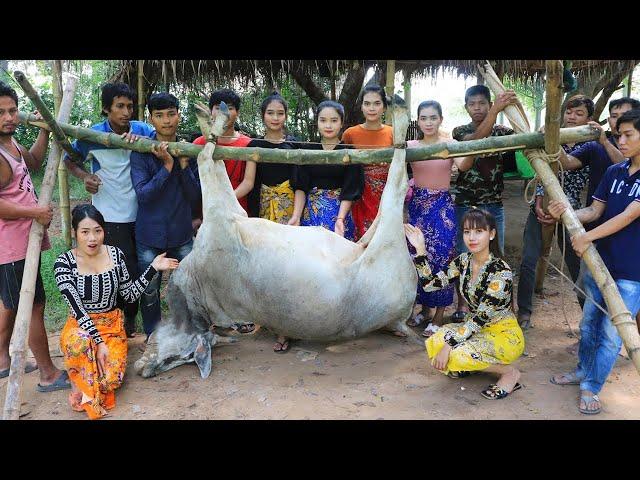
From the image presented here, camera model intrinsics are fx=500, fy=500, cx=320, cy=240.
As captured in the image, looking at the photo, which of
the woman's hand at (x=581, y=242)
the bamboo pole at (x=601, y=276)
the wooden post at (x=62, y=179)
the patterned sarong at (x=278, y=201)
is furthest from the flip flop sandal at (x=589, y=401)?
the wooden post at (x=62, y=179)

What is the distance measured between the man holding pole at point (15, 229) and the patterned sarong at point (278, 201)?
1774mm

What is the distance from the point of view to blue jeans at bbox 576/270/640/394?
3438 mm

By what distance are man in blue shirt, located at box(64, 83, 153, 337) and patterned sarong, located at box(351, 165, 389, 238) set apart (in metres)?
2.01

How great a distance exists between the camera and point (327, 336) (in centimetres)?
389

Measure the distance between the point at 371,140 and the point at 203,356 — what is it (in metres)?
2.40

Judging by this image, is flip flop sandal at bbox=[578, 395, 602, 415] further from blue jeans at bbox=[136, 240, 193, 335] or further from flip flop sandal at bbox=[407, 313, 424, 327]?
blue jeans at bbox=[136, 240, 193, 335]

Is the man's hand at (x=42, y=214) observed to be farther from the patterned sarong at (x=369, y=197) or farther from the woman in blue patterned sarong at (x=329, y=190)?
the patterned sarong at (x=369, y=197)

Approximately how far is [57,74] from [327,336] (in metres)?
5.01

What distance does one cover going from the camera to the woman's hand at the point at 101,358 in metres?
3.69

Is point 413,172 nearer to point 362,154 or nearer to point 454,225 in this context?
point 454,225

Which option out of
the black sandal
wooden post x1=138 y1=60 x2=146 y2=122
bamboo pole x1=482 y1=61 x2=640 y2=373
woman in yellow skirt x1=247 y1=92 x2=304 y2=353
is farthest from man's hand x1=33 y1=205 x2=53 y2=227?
wooden post x1=138 y1=60 x2=146 y2=122

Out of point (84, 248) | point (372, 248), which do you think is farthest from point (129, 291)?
point (372, 248)

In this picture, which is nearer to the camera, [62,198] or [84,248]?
[84,248]

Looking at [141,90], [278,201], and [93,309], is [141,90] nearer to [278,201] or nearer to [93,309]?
[278,201]
